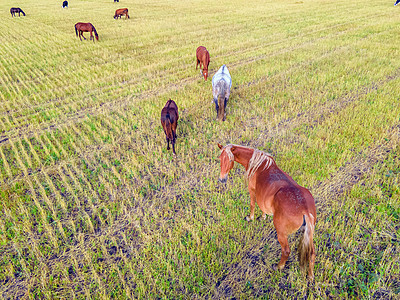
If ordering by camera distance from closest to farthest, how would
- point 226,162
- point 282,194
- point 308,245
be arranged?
point 308,245
point 282,194
point 226,162

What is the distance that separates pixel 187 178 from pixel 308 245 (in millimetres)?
3006

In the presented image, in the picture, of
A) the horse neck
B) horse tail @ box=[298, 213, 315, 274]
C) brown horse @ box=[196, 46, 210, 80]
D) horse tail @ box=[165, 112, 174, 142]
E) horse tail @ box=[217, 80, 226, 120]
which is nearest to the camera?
horse tail @ box=[298, 213, 315, 274]

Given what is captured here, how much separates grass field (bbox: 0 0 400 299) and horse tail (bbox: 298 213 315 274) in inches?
14.2

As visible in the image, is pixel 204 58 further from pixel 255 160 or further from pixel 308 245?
pixel 308 245

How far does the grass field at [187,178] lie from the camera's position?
3387 mm

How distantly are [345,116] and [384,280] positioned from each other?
535cm

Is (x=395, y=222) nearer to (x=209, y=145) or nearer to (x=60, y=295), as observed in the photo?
(x=209, y=145)

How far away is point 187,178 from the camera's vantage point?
5.30m

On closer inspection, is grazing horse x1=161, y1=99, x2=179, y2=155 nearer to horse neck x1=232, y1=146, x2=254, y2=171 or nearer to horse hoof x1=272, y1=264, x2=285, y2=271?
horse neck x1=232, y1=146, x2=254, y2=171

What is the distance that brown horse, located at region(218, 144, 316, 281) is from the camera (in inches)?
111

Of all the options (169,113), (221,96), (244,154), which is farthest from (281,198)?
(221,96)

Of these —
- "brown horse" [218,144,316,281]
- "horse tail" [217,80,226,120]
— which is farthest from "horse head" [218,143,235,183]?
"horse tail" [217,80,226,120]

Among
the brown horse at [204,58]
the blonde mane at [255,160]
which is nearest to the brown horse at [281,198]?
the blonde mane at [255,160]

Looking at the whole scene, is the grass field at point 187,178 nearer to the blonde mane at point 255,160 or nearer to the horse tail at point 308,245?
the horse tail at point 308,245
